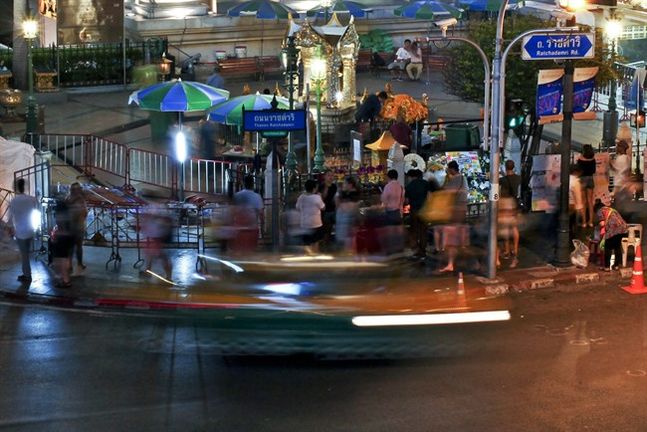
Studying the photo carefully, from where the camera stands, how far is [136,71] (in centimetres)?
3500

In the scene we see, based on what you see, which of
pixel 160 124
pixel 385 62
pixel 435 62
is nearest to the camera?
pixel 160 124

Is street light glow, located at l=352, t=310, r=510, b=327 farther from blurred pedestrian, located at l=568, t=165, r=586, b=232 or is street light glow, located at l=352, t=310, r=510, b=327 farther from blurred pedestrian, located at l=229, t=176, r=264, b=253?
blurred pedestrian, located at l=568, t=165, r=586, b=232

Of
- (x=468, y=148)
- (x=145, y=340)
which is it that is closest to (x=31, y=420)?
(x=145, y=340)

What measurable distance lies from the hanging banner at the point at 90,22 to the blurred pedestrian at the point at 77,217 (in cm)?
1709

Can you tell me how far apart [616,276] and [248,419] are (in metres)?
8.59

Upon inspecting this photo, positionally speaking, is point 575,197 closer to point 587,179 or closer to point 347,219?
point 587,179

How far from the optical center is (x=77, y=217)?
57.3 feet

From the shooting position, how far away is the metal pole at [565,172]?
18.0 m

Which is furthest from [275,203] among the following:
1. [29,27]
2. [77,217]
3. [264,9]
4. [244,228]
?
[264,9]

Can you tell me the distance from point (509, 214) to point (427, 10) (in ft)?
73.7

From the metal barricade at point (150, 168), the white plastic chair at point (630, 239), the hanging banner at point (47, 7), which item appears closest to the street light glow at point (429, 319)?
the white plastic chair at point (630, 239)

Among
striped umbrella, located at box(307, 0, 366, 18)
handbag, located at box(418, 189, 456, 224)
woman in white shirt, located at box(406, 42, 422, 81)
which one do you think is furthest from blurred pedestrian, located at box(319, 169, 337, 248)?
striped umbrella, located at box(307, 0, 366, 18)

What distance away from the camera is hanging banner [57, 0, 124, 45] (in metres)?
33.8

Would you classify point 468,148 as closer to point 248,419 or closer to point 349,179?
point 349,179
